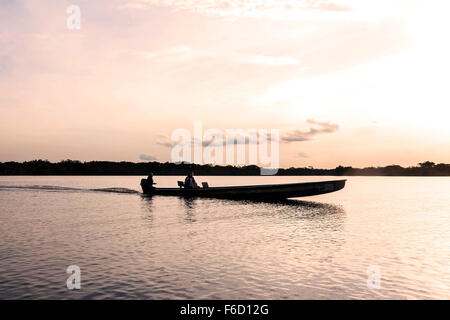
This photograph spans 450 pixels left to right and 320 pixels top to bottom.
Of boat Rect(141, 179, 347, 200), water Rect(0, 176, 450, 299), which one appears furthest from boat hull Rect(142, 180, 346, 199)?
water Rect(0, 176, 450, 299)

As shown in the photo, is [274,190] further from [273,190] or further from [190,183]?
[190,183]

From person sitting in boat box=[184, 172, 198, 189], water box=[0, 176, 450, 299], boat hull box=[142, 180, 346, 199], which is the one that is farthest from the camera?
person sitting in boat box=[184, 172, 198, 189]

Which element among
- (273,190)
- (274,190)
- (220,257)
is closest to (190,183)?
(273,190)

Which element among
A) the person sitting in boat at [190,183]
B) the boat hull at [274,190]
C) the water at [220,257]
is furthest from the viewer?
the person sitting in boat at [190,183]

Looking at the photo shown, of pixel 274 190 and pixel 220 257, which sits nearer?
pixel 220 257

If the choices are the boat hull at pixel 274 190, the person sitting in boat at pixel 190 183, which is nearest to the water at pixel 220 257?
the boat hull at pixel 274 190

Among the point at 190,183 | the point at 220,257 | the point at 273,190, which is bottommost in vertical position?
the point at 220,257

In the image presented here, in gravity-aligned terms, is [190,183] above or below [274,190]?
above

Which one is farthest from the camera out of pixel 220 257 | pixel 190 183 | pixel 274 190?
pixel 190 183

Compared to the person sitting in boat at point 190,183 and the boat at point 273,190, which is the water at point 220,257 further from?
the person sitting in boat at point 190,183

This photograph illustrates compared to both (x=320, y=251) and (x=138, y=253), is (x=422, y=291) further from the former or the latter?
(x=138, y=253)

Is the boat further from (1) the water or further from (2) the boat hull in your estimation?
(1) the water
